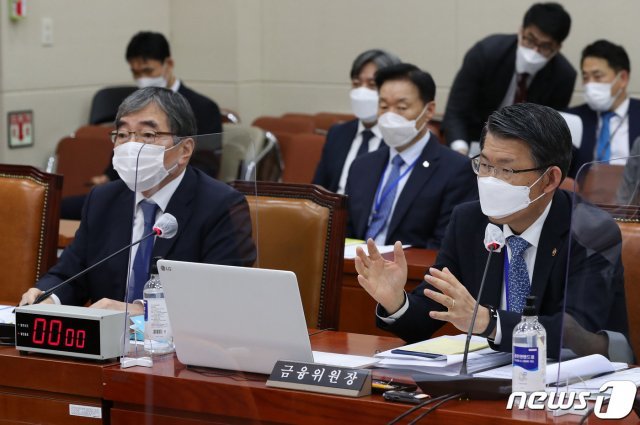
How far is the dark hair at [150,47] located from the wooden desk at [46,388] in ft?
12.7

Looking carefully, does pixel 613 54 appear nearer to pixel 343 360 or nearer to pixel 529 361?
pixel 343 360

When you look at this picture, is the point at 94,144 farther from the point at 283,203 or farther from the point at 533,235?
the point at 533,235

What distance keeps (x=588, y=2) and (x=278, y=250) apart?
384cm

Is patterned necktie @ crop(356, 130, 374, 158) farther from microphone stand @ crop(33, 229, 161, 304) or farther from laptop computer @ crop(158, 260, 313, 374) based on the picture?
laptop computer @ crop(158, 260, 313, 374)

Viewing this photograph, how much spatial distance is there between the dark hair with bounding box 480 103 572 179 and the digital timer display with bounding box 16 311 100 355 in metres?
1.06

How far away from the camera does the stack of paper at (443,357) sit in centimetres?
240

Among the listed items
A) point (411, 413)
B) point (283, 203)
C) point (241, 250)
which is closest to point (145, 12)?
point (283, 203)

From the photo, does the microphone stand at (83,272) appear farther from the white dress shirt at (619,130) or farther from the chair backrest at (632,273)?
the white dress shirt at (619,130)

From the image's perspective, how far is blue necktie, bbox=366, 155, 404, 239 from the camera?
14.8 ft

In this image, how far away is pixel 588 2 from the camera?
6387 millimetres

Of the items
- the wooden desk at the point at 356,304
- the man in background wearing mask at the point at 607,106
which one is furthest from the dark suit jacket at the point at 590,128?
the wooden desk at the point at 356,304

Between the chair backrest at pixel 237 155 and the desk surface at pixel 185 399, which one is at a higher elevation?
the chair backrest at pixel 237 155

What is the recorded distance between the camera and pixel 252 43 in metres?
7.63

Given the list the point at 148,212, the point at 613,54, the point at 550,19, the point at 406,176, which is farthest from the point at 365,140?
the point at 148,212
